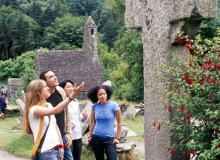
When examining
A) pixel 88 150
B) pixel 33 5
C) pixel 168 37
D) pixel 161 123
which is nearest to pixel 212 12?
pixel 168 37

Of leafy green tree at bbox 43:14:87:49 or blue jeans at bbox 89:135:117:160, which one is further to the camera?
leafy green tree at bbox 43:14:87:49

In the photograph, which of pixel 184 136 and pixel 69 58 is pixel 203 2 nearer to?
pixel 184 136

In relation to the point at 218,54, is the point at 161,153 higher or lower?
lower

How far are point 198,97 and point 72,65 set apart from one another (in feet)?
111

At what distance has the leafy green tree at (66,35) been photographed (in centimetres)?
7112

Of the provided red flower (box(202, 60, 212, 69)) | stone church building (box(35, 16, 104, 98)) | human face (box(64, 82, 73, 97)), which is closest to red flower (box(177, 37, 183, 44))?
red flower (box(202, 60, 212, 69))

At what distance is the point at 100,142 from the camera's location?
5.95 meters

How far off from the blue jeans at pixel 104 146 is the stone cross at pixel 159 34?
660 mm

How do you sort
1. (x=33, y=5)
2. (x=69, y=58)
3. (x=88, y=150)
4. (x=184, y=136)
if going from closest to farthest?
(x=184, y=136), (x=88, y=150), (x=69, y=58), (x=33, y=5)

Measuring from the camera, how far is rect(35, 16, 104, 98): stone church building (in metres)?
36.8

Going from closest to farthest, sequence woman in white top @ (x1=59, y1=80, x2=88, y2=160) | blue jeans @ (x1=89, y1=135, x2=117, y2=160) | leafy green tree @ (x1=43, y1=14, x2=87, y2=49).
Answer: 1. blue jeans @ (x1=89, y1=135, x2=117, y2=160)
2. woman in white top @ (x1=59, y1=80, x2=88, y2=160)
3. leafy green tree @ (x1=43, y1=14, x2=87, y2=49)

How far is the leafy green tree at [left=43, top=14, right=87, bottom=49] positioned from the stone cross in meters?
64.8

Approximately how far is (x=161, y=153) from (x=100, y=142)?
3.67 ft

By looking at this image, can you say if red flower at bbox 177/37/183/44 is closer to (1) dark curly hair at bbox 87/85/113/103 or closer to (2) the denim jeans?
(1) dark curly hair at bbox 87/85/113/103
